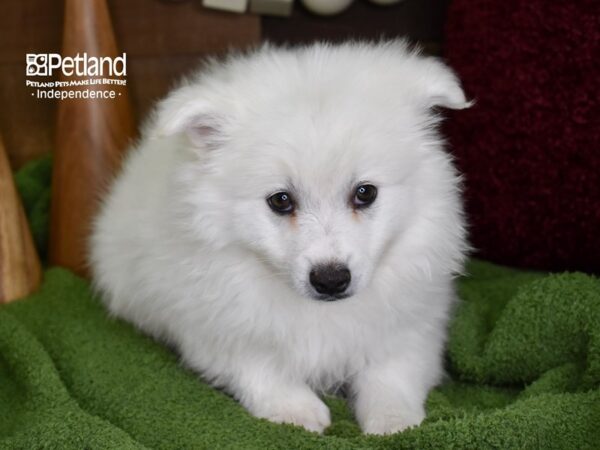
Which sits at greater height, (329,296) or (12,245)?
(329,296)

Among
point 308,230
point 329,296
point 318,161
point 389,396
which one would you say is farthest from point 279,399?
point 318,161

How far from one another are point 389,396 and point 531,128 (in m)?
1.13

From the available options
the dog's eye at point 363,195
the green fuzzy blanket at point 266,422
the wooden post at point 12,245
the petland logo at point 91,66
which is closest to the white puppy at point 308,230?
the dog's eye at point 363,195

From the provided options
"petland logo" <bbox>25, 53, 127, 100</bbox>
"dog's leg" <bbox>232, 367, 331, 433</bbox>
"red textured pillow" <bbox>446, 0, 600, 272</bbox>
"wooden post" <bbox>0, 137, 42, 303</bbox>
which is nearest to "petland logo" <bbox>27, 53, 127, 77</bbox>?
Result: "petland logo" <bbox>25, 53, 127, 100</bbox>

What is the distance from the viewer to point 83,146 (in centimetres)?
309

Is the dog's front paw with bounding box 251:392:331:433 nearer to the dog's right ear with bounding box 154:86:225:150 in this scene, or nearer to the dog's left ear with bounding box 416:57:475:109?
the dog's right ear with bounding box 154:86:225:150

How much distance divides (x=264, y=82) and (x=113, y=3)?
1525 millimetres

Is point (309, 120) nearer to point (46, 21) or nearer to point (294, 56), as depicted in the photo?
point (294, 56)

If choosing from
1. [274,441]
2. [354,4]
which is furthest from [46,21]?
[274,441]

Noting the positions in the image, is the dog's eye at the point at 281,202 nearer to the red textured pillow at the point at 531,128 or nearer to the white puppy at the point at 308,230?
the white puppy at the point at 308,230

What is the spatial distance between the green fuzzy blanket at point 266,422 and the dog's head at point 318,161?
0.40m

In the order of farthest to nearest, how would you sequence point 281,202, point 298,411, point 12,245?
point 12,245
point 298,411
point 281,202

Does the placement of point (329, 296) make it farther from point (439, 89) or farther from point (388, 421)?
point (439, 89)

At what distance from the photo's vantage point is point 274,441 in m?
2.07
